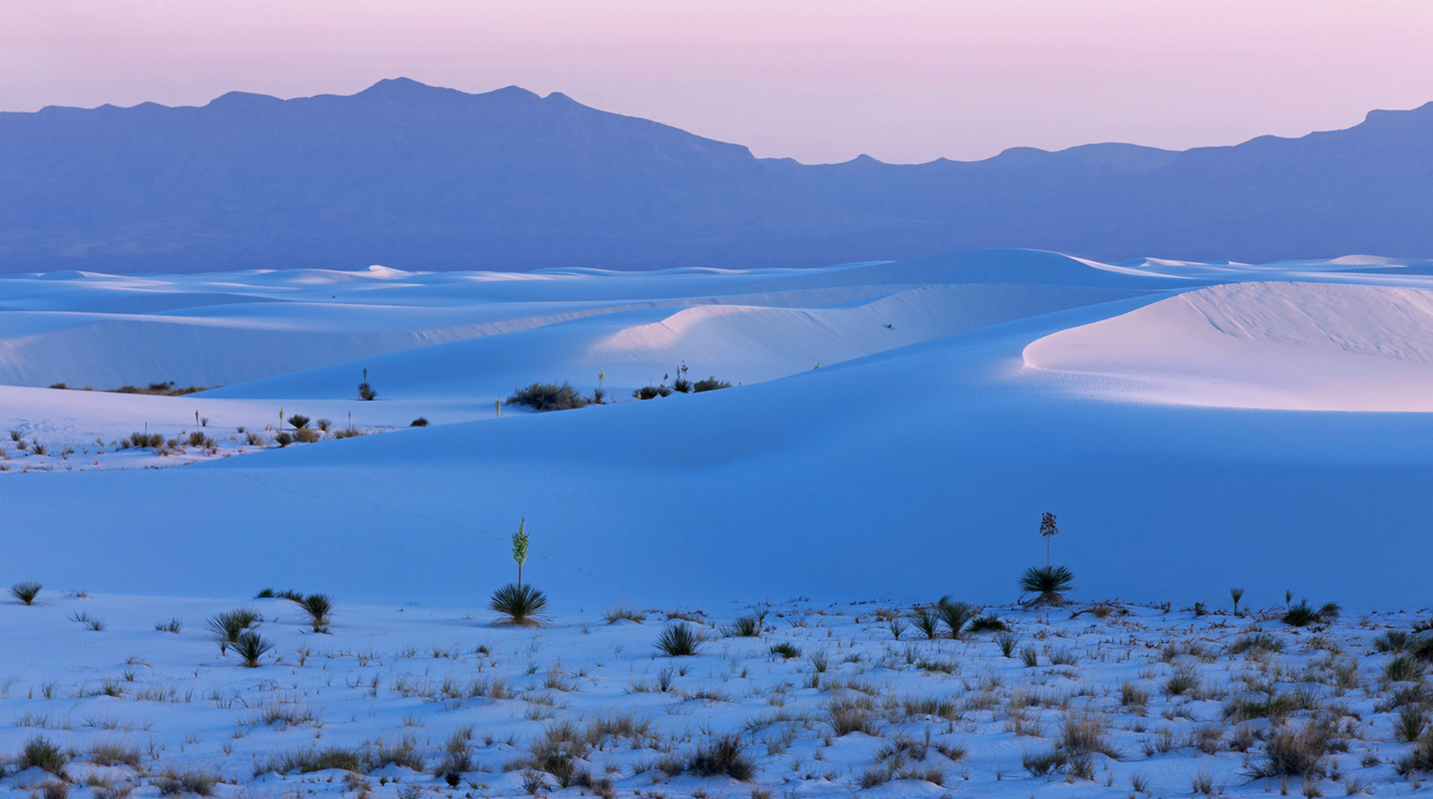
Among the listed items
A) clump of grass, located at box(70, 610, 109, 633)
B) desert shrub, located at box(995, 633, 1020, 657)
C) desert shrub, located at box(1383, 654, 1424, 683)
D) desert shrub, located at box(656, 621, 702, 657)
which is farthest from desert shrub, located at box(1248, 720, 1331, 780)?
clump of grass, located at box(70, 610, 109, 633)

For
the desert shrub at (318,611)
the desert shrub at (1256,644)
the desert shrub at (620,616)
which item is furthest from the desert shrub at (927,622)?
the desert shrub at (318,611)

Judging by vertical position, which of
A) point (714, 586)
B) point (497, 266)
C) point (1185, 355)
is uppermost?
point (497, 266)

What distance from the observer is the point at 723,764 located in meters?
4.45

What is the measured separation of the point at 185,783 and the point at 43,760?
1.81 ft

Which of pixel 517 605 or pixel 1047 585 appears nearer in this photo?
pixel 517 605

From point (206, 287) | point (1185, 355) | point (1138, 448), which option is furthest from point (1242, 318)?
point (206, 287)

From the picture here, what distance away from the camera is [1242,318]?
23719 mm

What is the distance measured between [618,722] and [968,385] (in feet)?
35.3

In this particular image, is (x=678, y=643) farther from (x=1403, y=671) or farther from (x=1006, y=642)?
(x=1403, y=671)

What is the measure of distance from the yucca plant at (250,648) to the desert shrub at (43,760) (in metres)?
1.73

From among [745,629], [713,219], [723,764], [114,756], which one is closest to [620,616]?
[745,629]

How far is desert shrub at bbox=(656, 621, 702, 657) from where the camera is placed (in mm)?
6730

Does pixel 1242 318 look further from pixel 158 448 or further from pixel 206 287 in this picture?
pixel 206 287

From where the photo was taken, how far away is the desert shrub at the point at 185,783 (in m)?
4.12
